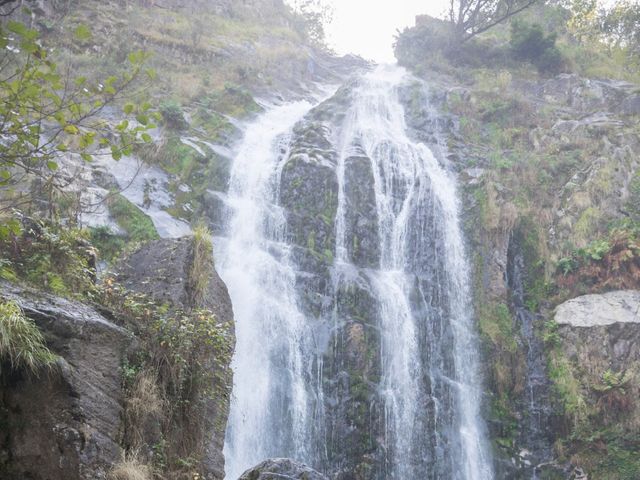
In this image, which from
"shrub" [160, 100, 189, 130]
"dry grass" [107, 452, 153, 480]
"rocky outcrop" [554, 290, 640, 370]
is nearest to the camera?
"dry grass" [107, 452, 153, 480]

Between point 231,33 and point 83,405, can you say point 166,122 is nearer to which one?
point 231,33

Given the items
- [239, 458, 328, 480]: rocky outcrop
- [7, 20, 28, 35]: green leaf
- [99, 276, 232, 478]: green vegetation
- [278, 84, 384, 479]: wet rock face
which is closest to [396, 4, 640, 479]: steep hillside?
[278, 84, 384, 479]: wet rock face

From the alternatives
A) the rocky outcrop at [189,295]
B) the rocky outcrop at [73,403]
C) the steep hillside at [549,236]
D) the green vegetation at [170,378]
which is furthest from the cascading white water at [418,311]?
the rocky outcrop at [73,403]

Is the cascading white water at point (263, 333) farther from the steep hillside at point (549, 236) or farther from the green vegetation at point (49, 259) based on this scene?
the steep hillside at point (549, 236)

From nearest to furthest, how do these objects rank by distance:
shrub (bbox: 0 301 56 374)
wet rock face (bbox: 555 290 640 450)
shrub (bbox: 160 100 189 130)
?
shrub (bbox: 0 301 56 374)
wet rock face (bbox: 555 290 640 450)
shrub (bbox: 160 100 189 130)

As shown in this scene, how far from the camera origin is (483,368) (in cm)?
1312

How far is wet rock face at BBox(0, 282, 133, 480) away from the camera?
4355 millimetres

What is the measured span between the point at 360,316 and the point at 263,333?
94.8 inches

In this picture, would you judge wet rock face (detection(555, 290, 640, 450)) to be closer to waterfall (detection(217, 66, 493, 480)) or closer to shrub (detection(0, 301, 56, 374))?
waterfall (detection(217, 66, 493, 480))

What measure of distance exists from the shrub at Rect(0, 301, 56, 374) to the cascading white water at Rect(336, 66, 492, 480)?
8631 mm

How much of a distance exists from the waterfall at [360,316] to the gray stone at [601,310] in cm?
236

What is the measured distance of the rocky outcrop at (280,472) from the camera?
5.82 m

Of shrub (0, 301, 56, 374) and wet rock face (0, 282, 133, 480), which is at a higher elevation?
shrub (0, 301, 56, 374)

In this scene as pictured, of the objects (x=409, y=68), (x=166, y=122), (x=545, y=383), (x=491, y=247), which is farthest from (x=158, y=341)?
(x=409, y=68)
